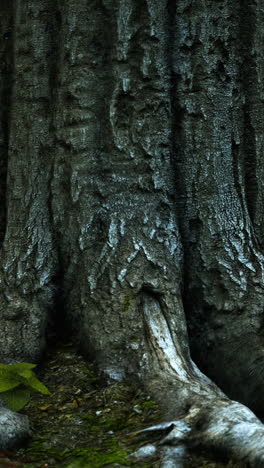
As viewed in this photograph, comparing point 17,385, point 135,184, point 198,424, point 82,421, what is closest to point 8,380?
point 17,385

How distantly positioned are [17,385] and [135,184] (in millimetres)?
1339

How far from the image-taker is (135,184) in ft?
12.3

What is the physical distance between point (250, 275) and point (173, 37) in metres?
1.52

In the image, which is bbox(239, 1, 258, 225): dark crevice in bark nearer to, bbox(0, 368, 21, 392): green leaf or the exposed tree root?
the exposed tree root

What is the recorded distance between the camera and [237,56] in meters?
3.95

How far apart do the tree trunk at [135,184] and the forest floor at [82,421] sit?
0.52 feet

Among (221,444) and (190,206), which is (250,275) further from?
(221,444)

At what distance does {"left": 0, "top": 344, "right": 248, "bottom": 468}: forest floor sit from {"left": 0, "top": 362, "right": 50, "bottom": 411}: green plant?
0.16m

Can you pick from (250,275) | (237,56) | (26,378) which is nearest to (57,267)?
(26,378)

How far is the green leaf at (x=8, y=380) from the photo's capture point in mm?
3150

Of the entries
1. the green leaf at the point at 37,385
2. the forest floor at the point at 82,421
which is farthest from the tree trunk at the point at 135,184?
the green leaf at the point at 37,385

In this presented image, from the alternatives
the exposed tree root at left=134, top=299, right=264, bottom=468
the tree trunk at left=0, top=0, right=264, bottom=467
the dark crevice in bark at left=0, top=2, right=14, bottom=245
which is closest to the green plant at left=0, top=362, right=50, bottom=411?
the tree trunk at left=0, top=0, right=264, bottom=467

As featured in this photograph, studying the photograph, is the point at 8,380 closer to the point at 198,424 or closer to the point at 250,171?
the point at 198,424

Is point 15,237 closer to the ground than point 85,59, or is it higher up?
closer to the ground
